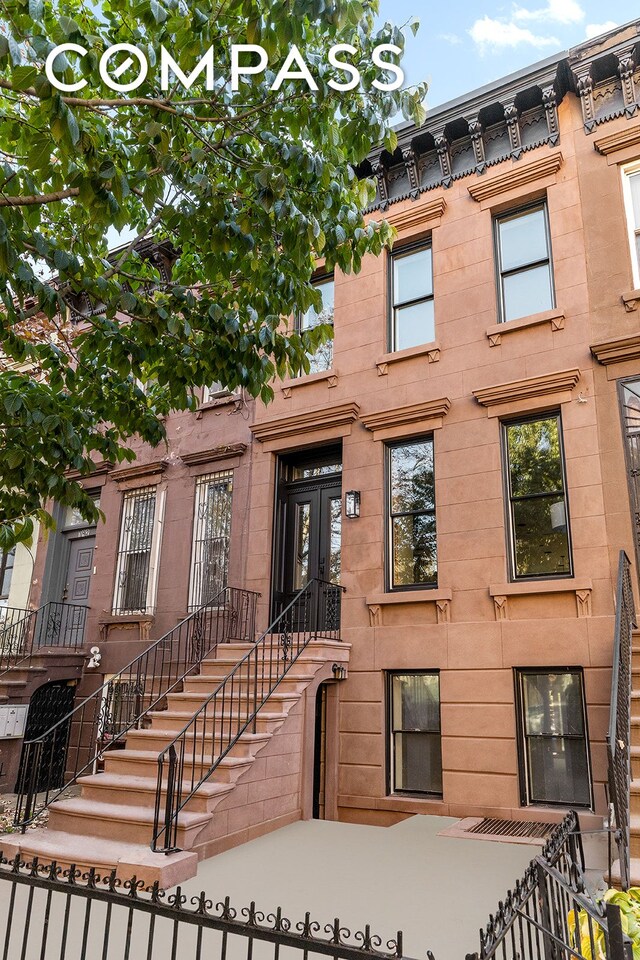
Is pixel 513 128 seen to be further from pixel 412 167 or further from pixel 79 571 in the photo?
pixel 79 571

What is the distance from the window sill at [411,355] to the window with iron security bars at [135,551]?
16.7ft

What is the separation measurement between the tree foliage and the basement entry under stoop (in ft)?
17.2

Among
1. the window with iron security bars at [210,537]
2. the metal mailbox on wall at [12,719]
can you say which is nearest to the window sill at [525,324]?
the window with iron security bars at [210,537]

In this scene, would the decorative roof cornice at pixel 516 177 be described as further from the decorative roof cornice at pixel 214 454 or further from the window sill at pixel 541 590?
the window sill at pixel 541 590

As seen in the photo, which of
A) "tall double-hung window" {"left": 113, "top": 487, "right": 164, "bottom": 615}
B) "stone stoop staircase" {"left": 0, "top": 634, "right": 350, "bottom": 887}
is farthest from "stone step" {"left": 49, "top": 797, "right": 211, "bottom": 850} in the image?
"tall double-hung window" {"left": 113, "top": 487, "right": 164, "bottom": 615}

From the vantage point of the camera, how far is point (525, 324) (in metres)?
9.72

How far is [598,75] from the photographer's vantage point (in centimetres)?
1004

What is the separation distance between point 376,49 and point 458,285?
4754 mm

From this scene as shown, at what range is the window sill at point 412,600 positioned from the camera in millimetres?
9344

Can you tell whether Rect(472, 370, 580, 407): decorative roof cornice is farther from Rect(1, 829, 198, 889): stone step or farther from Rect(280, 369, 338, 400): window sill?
Rect(1, 829, 198, 889): stone step

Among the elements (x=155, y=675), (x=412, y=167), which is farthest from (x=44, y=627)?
(x=412, y=167)

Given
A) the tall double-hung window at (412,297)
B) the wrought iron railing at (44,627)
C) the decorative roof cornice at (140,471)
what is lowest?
the wrought iron railing at (44,627)

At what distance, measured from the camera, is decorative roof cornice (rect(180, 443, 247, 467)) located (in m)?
12.1

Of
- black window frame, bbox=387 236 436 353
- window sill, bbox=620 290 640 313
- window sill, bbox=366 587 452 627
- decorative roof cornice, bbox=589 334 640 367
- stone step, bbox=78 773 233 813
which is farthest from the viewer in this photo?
black window frame, bbox=387 236 436 353
